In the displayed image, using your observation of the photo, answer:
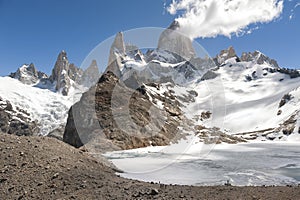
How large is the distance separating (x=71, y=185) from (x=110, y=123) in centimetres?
3591

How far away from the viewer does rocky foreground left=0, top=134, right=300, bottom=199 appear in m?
11.6

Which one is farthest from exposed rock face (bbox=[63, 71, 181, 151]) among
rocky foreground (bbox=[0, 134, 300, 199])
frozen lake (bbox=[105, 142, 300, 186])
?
rocky foreground (bbox=[0, 134, 300, 199])

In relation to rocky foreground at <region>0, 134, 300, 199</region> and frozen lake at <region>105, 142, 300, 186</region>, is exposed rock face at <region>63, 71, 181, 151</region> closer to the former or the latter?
frozen lake at <region>105, 142, 300, 186</region>

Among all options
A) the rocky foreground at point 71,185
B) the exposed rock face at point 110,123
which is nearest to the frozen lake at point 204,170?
the rocky foreground at point 71,185

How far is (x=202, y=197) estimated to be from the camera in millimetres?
11453

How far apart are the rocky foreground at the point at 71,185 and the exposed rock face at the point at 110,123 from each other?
2402cm

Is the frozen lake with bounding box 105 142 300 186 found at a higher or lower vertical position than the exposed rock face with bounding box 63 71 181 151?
lower

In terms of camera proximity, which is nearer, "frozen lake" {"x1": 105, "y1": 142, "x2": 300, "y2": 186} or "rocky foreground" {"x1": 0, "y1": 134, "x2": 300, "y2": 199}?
"rocky foreground" {"x1": 0, "y1": 134, "x2": 300, "y2": 199}

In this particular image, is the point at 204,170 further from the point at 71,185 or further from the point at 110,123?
the point at 110,123

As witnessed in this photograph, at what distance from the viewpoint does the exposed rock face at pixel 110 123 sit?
44.4m

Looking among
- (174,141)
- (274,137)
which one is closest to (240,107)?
(274,137)

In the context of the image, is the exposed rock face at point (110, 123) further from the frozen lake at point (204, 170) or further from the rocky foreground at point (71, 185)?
the rocky foreground at point (71, 185)

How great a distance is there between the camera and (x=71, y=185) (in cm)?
1250

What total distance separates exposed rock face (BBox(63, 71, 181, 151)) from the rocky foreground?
24.0 m
